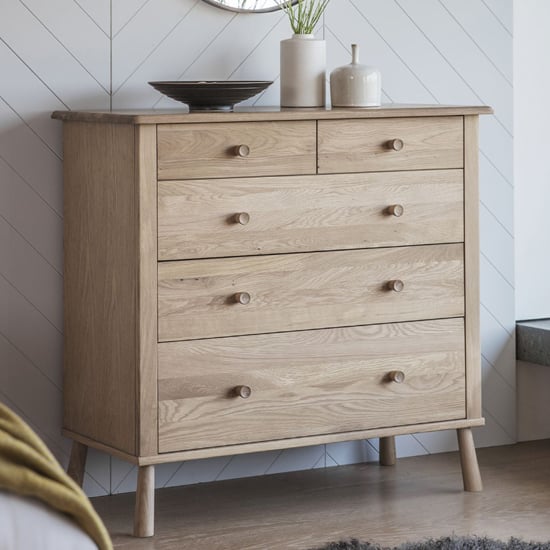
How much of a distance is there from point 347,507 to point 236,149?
0.96 meters

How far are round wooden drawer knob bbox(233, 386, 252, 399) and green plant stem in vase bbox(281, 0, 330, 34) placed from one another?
0.95 metres

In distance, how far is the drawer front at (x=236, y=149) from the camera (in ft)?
8.95

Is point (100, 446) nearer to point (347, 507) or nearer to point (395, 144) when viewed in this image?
point (347, 507)

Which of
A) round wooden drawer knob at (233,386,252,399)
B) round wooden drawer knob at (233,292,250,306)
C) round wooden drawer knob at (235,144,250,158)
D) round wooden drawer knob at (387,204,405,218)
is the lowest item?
round wooden drawer knob at (233,386,252,399)

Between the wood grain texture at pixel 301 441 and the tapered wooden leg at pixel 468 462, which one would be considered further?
the tapered wooden leg at pixel 468 462

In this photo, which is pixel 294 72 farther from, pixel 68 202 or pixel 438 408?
pixel 438 408

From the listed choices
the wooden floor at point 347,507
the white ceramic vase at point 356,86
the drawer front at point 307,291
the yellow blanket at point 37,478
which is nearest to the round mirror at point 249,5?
the white ceramic vase at point 356,86

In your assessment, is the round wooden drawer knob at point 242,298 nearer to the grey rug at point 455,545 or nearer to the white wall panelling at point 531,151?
the grey rug at point 455,545

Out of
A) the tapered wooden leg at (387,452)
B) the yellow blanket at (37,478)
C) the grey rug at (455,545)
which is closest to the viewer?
the yellow blanket at (37,478)

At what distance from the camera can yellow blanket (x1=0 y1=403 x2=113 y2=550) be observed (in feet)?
5.17

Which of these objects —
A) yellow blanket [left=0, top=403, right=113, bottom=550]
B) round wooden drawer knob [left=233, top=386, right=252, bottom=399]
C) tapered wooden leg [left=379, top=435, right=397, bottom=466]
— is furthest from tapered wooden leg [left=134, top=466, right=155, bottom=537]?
yellow blanket [left=0, top=403, right=113, bottom=550]

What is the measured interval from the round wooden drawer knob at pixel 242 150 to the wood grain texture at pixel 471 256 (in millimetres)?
611

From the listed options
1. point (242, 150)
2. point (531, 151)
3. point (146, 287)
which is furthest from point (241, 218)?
point (531, 151)

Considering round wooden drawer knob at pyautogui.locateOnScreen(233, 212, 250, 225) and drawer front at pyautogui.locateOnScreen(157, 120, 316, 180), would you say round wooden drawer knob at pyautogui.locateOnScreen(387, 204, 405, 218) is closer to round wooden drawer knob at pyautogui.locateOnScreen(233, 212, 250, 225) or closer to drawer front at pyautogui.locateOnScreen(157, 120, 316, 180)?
drawer front at pyautogui.locateOnScreen(157, 120, 316, 180)
